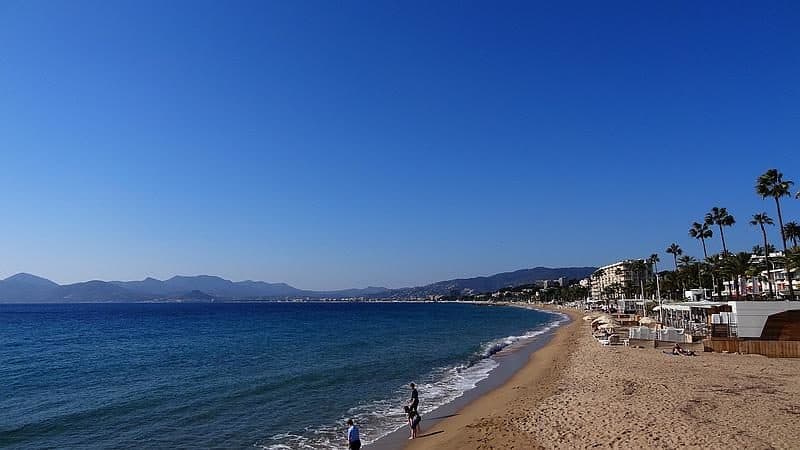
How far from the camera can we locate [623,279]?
472ft

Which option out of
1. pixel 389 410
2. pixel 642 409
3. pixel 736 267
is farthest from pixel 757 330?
pixel 736 267

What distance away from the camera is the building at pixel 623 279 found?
340 feet

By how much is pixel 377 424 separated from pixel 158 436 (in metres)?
7.41

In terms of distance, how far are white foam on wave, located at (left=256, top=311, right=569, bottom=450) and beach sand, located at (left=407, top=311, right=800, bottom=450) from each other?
63.6 inches

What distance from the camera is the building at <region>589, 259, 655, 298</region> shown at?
10350 centimetres

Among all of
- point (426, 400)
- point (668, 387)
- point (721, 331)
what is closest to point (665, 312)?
point (721, 331)

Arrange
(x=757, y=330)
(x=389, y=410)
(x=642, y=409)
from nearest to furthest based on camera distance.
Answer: (x=642, y=409), (x=389, y=410), (x=757, y=330)

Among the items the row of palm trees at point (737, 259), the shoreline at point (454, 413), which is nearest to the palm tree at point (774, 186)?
the row of palm trees at point (737, 259)

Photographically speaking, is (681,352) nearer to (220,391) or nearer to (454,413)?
(454,413)

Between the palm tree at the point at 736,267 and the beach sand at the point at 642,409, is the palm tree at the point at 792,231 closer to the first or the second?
the palm tree at the point at 736,267

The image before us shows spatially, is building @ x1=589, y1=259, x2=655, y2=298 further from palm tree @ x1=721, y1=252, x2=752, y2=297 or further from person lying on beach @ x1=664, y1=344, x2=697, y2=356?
person lying on beach @ x1=664, y1=344, x2=697, y2=356

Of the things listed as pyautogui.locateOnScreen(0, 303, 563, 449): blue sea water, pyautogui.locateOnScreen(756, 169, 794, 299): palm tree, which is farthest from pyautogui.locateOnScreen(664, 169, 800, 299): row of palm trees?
pyautogui.locateOnScreen(0, 303, 563, 449): blue sea water

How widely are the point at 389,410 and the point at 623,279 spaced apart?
453ft

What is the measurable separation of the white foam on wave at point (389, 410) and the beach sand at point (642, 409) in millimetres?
1615
